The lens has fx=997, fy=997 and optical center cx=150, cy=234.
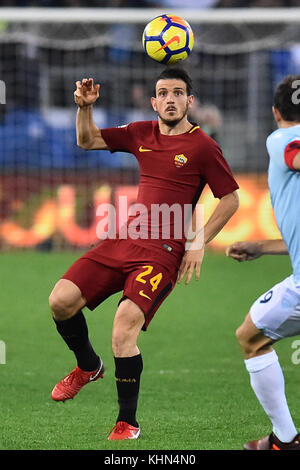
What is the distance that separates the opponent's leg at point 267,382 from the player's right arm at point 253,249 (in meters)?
0.39

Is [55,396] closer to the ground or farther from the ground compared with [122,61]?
closer to the ground

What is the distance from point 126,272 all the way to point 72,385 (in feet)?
2.99

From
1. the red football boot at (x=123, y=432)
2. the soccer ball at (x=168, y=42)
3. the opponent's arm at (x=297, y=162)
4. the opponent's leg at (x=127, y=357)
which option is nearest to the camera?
the opponent's arm at (x=297, y=162)

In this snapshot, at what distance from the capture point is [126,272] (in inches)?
243

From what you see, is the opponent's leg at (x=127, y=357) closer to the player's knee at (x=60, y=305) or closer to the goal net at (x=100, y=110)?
the player's knee at (x=60, y=305)

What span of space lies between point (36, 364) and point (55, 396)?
205 cm

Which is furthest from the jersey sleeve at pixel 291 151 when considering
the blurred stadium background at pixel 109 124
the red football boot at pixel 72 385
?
the blurred stadium background at pixel 109 124

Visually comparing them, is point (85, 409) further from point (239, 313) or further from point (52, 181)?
point (52, 181)

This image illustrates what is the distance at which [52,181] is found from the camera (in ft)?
52.1

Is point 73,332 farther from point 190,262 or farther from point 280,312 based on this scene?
point 280,312

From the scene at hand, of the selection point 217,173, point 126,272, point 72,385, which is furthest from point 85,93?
point 72,385

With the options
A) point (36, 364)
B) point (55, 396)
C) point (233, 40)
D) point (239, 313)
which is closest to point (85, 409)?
point (55, 396)

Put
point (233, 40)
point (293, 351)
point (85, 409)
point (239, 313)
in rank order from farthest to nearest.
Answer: point (233, 40) → point (239, 313) → point (293, 351) → point (85, 409)

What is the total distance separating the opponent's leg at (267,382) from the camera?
5375 millimetres
